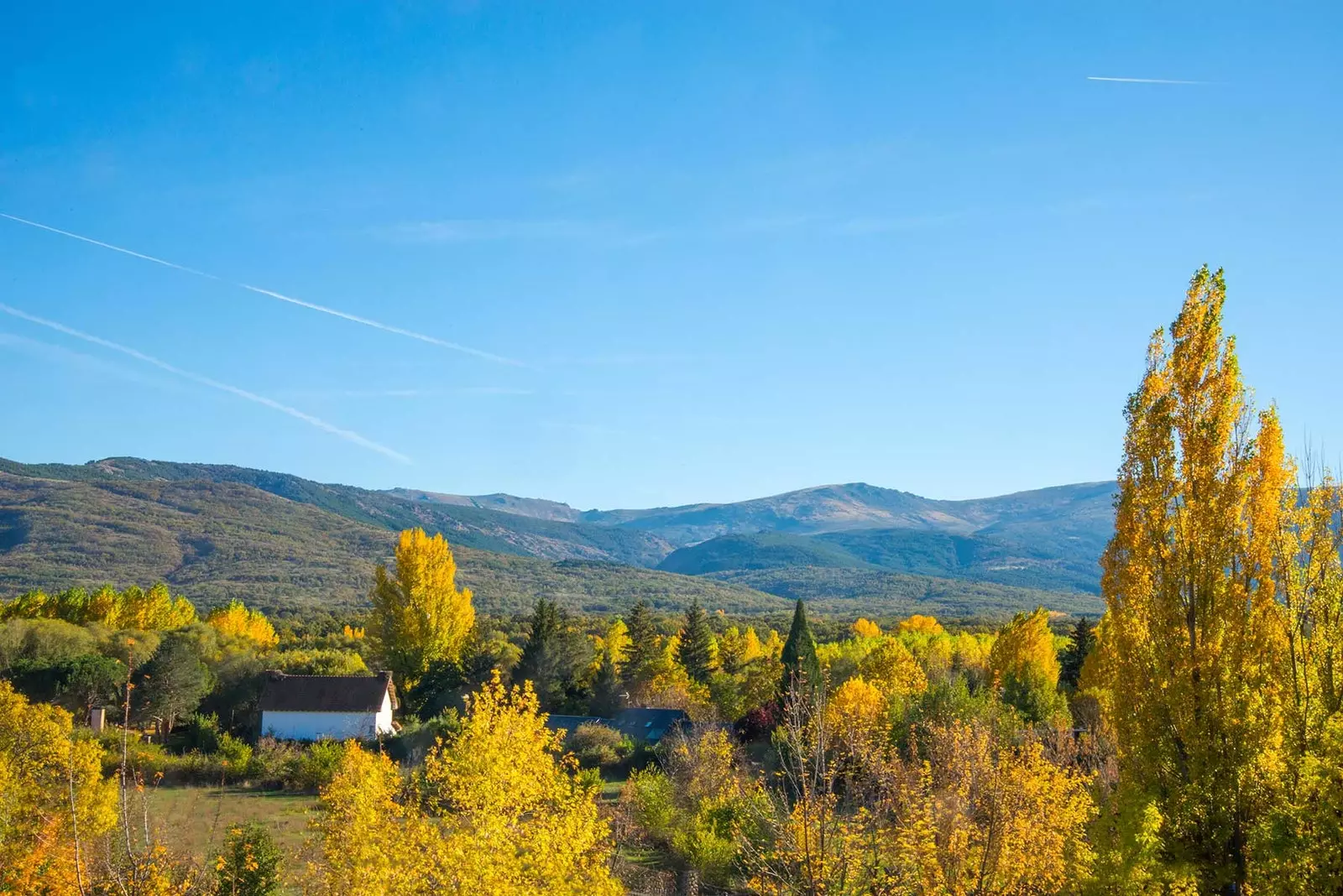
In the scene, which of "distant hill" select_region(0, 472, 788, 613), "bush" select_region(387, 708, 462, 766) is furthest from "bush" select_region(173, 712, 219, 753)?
"distant hill" select_region(0, 472, 788, 613)

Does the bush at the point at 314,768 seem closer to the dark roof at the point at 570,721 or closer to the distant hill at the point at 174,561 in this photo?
the dark roof at the point at 570,721

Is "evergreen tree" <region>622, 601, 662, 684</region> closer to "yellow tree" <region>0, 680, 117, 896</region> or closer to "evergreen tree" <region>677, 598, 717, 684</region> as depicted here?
"evergreen tree" <region>677, 598, 717, 684</region>

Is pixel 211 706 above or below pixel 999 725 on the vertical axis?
below

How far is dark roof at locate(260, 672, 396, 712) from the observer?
169ft

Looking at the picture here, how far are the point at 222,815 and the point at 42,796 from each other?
12463 millimetres

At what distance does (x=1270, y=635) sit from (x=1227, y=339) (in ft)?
13.5

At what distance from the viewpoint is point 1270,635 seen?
1301cm

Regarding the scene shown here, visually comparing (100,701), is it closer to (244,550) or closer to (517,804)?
(517,804)

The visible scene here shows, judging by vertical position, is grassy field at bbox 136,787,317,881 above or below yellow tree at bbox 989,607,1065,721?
below


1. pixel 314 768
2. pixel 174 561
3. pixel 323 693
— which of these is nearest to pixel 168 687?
pixel 323 693

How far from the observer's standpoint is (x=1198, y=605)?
1331 cm

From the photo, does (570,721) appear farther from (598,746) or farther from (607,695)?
(598,746)

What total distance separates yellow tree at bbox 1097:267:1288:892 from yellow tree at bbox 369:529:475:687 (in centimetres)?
4529

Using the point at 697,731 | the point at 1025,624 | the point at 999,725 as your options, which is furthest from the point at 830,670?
the point at 999,725
